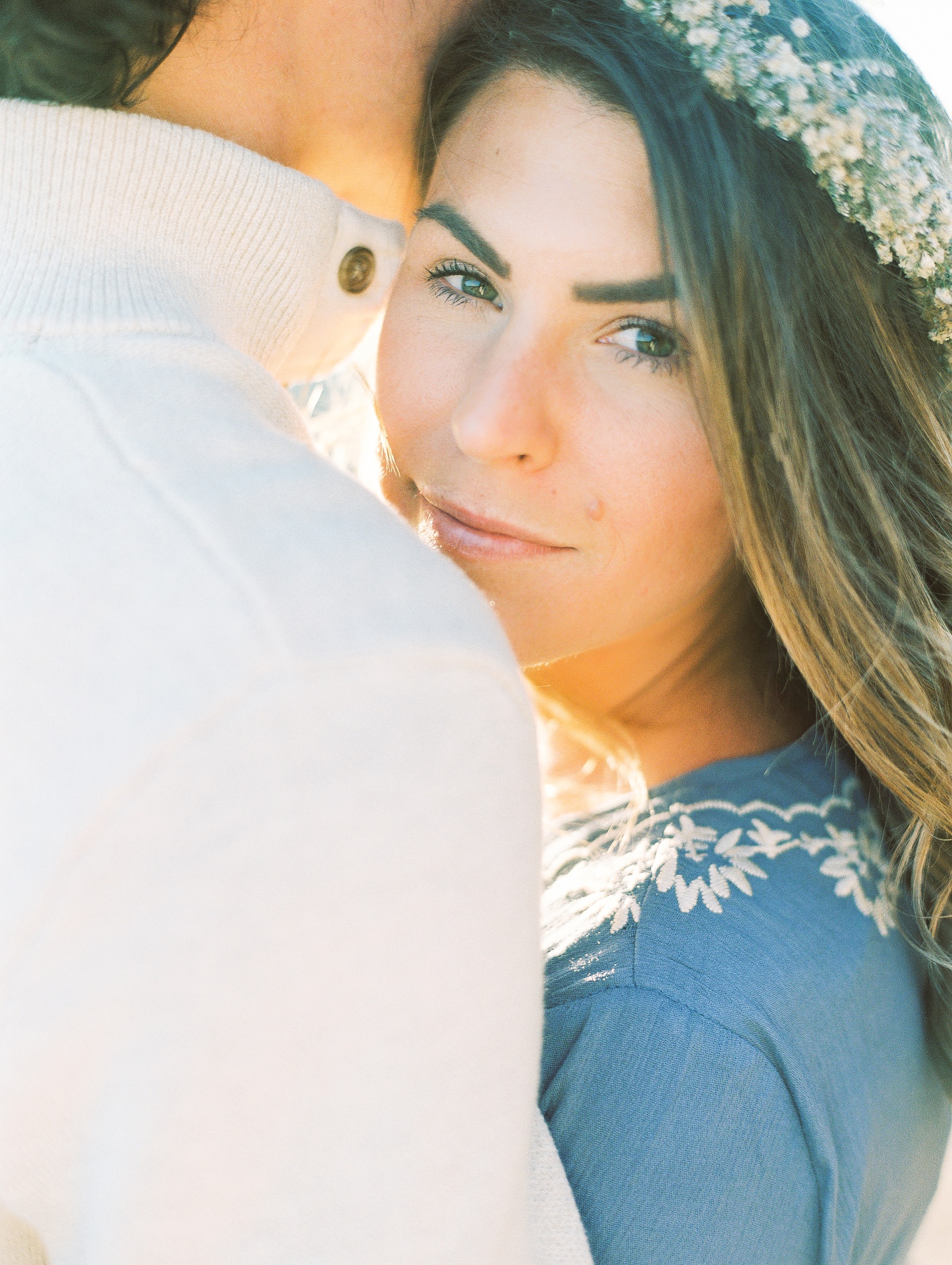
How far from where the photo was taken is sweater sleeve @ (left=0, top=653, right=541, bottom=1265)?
22.2 inches

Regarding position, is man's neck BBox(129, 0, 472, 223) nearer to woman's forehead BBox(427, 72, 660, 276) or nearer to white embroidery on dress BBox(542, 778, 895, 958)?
woman's forehead BBox(427, 72, 660, 276)

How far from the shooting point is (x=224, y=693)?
1.81 ft

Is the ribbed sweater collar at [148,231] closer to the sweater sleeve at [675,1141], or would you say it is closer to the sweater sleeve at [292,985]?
the sweater sleeve at [292,985]

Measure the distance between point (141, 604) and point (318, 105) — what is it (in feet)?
2.51

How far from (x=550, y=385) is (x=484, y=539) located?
0.22m

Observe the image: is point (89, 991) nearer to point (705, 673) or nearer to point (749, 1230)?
point (749, 1230)

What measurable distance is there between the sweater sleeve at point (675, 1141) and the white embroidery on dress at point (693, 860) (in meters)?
0.15

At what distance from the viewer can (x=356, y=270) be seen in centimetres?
111

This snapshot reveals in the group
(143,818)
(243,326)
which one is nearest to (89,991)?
(143,818)

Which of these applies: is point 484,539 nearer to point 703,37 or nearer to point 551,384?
point 551,384

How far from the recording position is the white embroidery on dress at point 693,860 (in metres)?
1.27

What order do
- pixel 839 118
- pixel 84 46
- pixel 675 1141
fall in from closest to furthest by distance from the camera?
1. pixel 84 46
2. pixel 675 1141
3. pixel 839 118

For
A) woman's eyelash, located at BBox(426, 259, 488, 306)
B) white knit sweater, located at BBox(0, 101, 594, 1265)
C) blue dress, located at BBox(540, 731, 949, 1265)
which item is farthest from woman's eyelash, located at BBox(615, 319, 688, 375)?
white knit sweater, located at BBox(0, 101, 594, 1265)

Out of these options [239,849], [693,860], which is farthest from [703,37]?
[239,849]
